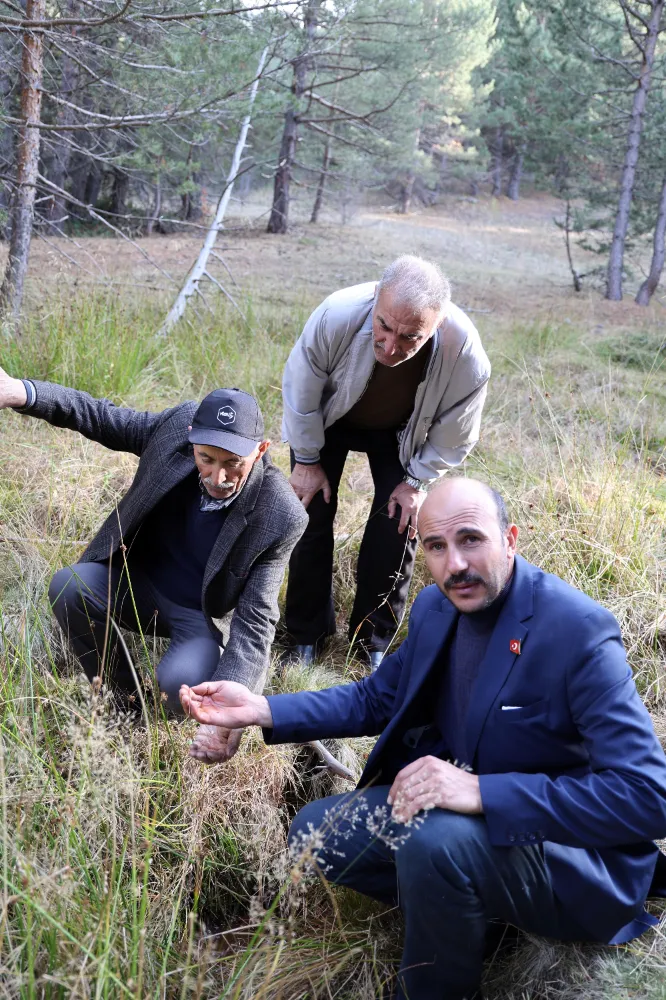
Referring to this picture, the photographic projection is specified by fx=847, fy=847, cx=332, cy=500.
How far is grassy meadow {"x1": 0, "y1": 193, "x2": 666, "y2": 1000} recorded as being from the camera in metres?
1.73

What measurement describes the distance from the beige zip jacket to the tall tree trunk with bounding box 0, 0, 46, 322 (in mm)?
3137

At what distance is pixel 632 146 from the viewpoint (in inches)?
571

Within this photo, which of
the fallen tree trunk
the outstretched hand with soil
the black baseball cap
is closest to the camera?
the outstretched hand with soil

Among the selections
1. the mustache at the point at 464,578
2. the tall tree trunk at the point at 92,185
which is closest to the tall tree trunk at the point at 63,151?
the tall tree trunk at the point at 92,185

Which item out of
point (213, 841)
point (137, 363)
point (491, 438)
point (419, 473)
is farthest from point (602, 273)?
point (213, 841)

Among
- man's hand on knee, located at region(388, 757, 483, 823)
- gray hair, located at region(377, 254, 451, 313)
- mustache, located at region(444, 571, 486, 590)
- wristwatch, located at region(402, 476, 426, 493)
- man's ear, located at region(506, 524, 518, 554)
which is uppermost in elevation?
gray hair, located at region(377, 254, 451, 313)

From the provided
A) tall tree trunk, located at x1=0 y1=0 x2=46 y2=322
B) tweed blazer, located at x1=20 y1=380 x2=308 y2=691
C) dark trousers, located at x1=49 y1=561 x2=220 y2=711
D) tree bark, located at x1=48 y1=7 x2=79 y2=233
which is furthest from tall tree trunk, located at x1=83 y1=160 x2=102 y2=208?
dark trousers, located at x1=49 y1=561 x2=220 y2=711

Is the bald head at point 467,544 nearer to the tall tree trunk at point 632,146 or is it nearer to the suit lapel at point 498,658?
the suit lapel at point 498,658

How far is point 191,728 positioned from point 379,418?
1402 mm

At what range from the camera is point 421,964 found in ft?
6.43

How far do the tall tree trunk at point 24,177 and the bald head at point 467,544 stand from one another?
4.33m

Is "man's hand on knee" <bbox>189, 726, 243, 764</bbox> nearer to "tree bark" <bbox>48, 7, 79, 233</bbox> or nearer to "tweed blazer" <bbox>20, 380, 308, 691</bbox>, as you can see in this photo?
"tweed blazer" <bbox>20, 380, 308, 691</bbox>

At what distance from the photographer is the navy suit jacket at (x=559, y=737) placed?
183cm

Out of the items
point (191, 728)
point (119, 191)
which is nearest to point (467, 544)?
point (191, 728)
